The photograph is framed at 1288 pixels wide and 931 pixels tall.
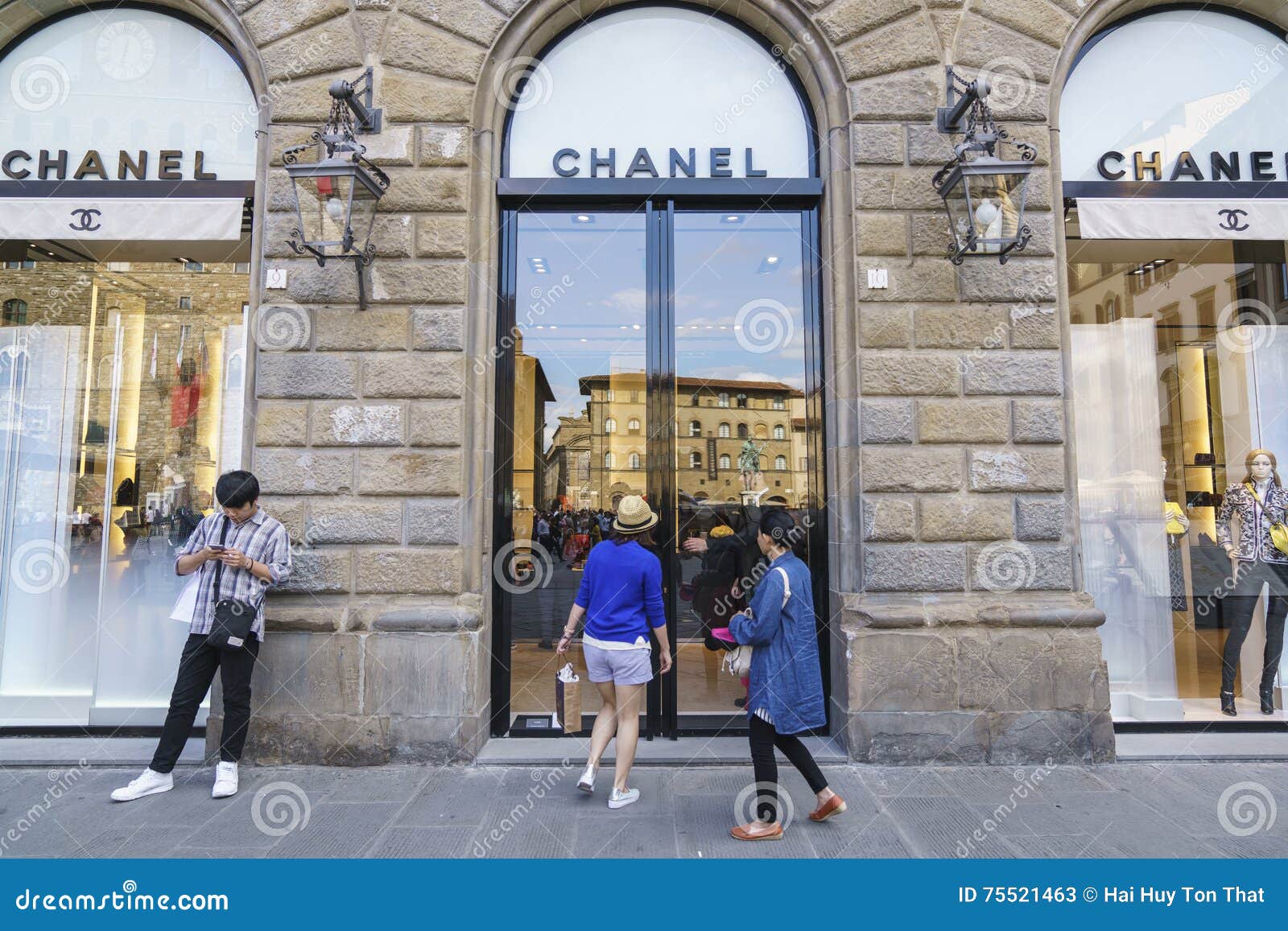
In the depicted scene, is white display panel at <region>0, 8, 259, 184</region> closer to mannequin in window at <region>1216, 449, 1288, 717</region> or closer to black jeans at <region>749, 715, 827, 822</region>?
black jeans at <region>749, 715, 827, 822</region>

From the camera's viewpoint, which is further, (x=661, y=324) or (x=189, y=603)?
(x=661, y=324)

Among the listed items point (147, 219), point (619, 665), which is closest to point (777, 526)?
point (619, 665)

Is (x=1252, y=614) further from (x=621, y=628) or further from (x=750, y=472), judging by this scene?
(x=621, y=628)

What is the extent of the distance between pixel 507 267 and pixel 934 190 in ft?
11.4

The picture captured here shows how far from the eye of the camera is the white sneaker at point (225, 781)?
4582 millimetres

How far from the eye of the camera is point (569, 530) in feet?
19.6

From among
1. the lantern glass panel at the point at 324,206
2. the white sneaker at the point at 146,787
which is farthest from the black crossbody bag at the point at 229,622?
the lantern glass panel at the point at 324,206

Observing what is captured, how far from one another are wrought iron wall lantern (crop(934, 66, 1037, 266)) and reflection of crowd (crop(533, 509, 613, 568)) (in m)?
3.53

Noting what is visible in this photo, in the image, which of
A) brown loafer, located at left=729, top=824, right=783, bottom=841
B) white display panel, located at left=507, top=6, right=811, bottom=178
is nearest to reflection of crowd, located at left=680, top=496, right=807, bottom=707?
brown loafer, located at left=729, top=824, right=783, bottom=841

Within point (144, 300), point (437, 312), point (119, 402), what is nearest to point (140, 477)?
point (119, 402)

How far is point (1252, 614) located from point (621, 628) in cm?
558

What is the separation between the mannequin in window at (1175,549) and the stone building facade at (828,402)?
1.64m

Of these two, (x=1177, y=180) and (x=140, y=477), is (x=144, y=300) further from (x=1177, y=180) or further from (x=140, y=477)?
(x=1177, y=180)

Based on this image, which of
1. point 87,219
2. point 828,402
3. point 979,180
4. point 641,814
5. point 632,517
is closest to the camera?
point 641,814
